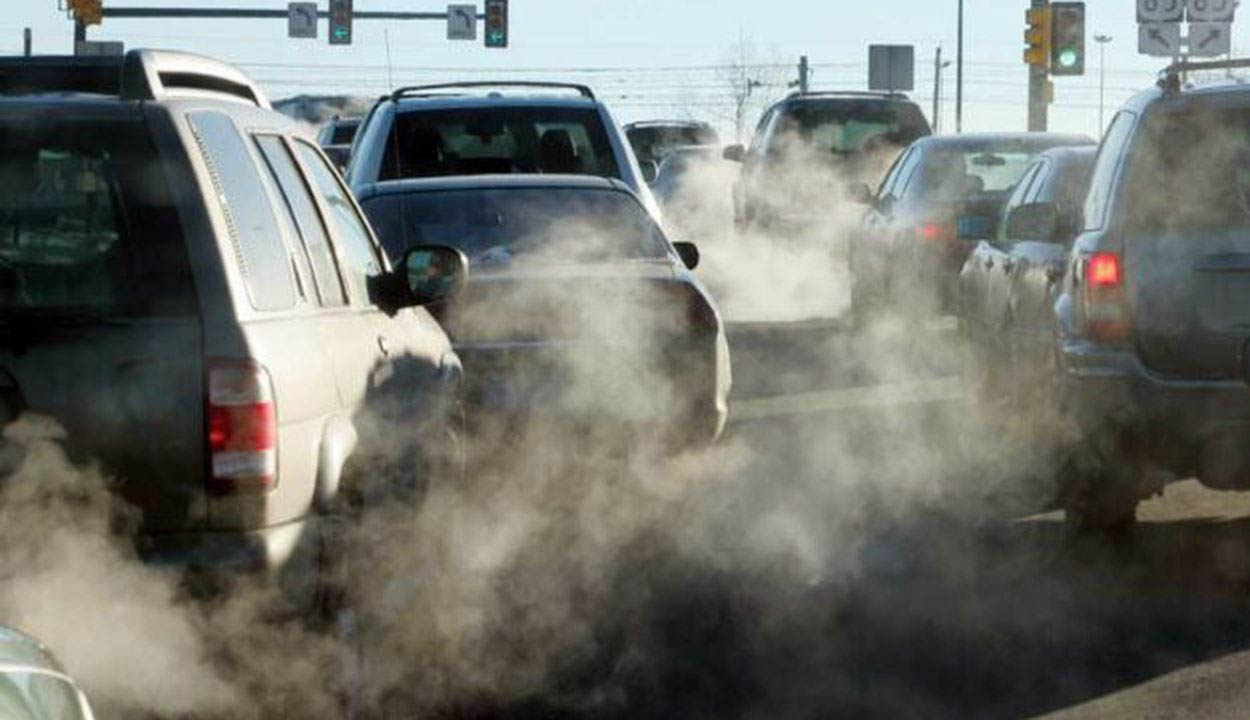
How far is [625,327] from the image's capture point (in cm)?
1130

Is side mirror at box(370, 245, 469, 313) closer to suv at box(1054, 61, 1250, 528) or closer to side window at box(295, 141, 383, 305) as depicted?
side window at box(295, 141, 383, 305)

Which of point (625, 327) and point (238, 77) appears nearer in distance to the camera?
point (238, 77)

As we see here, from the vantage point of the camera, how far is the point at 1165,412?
10.5 metres

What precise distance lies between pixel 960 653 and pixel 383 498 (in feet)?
6.75

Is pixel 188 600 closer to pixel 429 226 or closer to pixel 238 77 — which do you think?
pixel 238 77

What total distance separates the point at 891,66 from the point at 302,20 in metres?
13.9

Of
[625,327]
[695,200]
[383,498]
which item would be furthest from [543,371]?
[695,200]

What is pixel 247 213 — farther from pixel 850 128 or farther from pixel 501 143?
pixel 850 128

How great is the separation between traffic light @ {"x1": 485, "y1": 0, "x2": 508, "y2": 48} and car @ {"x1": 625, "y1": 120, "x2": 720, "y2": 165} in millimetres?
13653

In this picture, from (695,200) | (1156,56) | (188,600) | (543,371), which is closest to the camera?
(188,600)

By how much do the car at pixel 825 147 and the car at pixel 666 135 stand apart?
1708 cm

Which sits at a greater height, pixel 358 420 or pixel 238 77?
pixel 238 77

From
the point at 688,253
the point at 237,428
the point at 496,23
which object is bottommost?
the point at 688,253

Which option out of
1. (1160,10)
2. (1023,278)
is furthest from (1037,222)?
(1160,10)
